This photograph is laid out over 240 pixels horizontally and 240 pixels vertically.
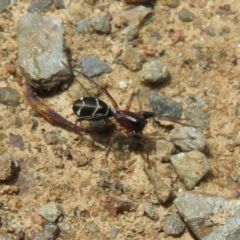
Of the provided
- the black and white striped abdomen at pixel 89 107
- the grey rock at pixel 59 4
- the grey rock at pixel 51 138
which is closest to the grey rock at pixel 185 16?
the grey rock at pixel 59 4

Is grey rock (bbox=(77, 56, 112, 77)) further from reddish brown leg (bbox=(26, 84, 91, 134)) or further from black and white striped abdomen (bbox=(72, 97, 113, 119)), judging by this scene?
reddish brown leg (bbox=(26, 84, 91, 134))

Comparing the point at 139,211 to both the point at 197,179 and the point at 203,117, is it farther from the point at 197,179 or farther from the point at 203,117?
the point at 203,117

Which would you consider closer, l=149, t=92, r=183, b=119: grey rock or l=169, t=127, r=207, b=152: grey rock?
l=169, t=127, r=207, b=152: grey rock

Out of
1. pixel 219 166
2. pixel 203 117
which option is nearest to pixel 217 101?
pixel 203 117

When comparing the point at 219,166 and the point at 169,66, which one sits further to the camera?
the point at 169,66

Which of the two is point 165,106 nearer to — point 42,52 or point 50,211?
point 42,52

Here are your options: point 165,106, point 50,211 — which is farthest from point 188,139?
point 50,211

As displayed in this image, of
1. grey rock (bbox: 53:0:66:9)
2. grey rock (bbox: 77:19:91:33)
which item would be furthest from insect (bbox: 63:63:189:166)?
grey rock (bbox: 53:0:66:9)

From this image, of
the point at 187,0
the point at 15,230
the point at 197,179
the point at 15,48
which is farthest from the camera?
the point at 187,0
